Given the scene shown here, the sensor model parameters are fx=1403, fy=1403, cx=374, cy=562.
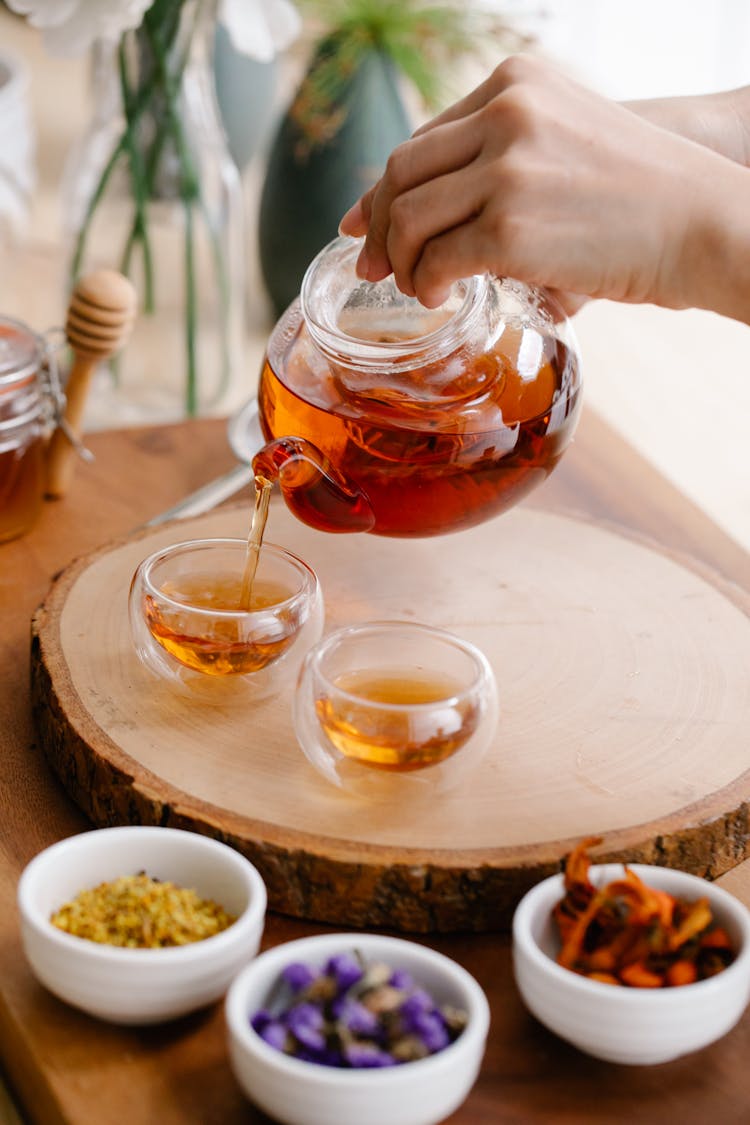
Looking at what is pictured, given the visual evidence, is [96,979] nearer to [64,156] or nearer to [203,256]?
[203,256]

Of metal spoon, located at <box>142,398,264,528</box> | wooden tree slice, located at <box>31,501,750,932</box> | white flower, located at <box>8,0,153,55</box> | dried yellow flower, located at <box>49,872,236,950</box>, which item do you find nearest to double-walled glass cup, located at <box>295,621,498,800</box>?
wooden tree slice, located at <box>31,501,750,932</box>

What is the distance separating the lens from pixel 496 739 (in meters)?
0.94

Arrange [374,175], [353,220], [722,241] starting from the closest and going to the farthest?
[722,241] < [353,220] < [374,175]

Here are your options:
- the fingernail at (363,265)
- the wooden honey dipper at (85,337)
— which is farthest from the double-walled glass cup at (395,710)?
the wooden honey dipper at (85,337)

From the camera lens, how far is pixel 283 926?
842 mm

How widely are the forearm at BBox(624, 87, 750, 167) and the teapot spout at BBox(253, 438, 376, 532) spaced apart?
37 centimetres

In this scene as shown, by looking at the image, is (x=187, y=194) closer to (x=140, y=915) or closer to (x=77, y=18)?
(x=77, y=18)

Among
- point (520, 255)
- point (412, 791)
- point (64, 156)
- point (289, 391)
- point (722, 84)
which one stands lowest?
point (64, 156)

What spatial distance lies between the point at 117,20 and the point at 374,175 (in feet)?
2.27

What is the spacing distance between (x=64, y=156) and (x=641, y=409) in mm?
1347

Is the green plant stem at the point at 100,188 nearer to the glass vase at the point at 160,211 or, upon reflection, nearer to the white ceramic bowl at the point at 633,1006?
the glass vase at the point at 160,211

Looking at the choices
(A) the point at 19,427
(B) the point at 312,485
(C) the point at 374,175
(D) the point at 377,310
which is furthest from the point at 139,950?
(C) the point at 374,175

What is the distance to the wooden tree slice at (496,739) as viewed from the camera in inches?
32.8

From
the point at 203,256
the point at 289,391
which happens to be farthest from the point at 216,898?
the point at 203,256
